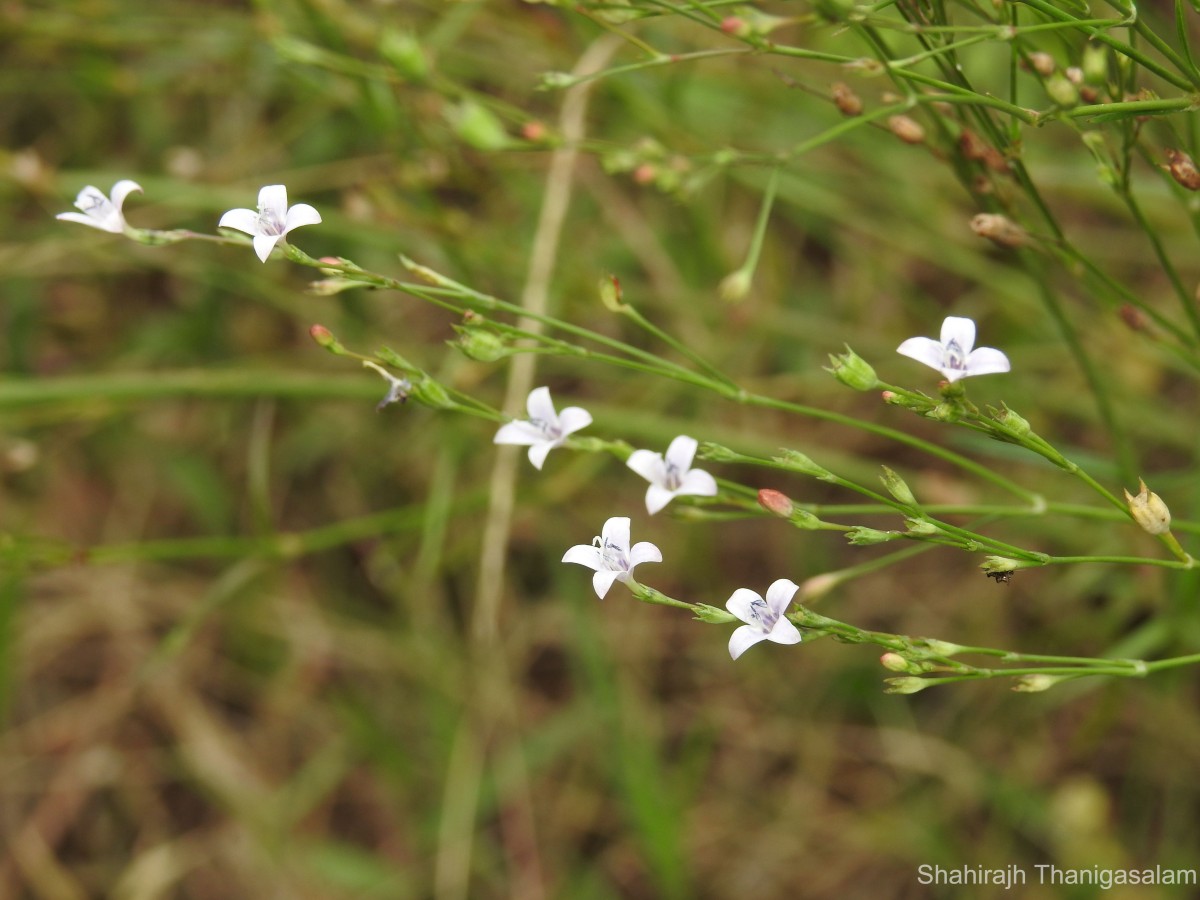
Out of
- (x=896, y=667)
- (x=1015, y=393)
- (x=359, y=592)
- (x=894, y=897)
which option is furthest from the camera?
(x=359, y=592)

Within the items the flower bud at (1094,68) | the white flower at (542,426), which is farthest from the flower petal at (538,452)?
the flower bud at (1094,68)

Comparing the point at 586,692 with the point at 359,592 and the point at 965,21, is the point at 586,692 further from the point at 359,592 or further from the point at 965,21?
the point at 965,21

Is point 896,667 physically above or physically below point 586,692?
above

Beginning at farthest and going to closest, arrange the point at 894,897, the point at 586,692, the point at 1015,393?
the point at 586,692 → the point at 894,897 → the point at 1015,393

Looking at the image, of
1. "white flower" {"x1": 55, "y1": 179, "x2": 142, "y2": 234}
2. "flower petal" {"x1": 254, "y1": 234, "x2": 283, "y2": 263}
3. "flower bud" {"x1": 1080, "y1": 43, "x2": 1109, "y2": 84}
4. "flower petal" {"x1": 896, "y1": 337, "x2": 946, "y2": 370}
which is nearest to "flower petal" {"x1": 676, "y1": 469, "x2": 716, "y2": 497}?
"flower petal" {"x1": 896, "y1": 337, "x2": 946, "y2": 370}

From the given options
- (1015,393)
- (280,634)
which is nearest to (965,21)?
(1015,393)

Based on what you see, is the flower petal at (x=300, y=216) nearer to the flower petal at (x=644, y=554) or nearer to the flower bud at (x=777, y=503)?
the flower petal at (x=644, y=554)

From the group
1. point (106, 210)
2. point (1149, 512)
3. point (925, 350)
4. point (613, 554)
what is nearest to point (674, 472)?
point (613, 554)
